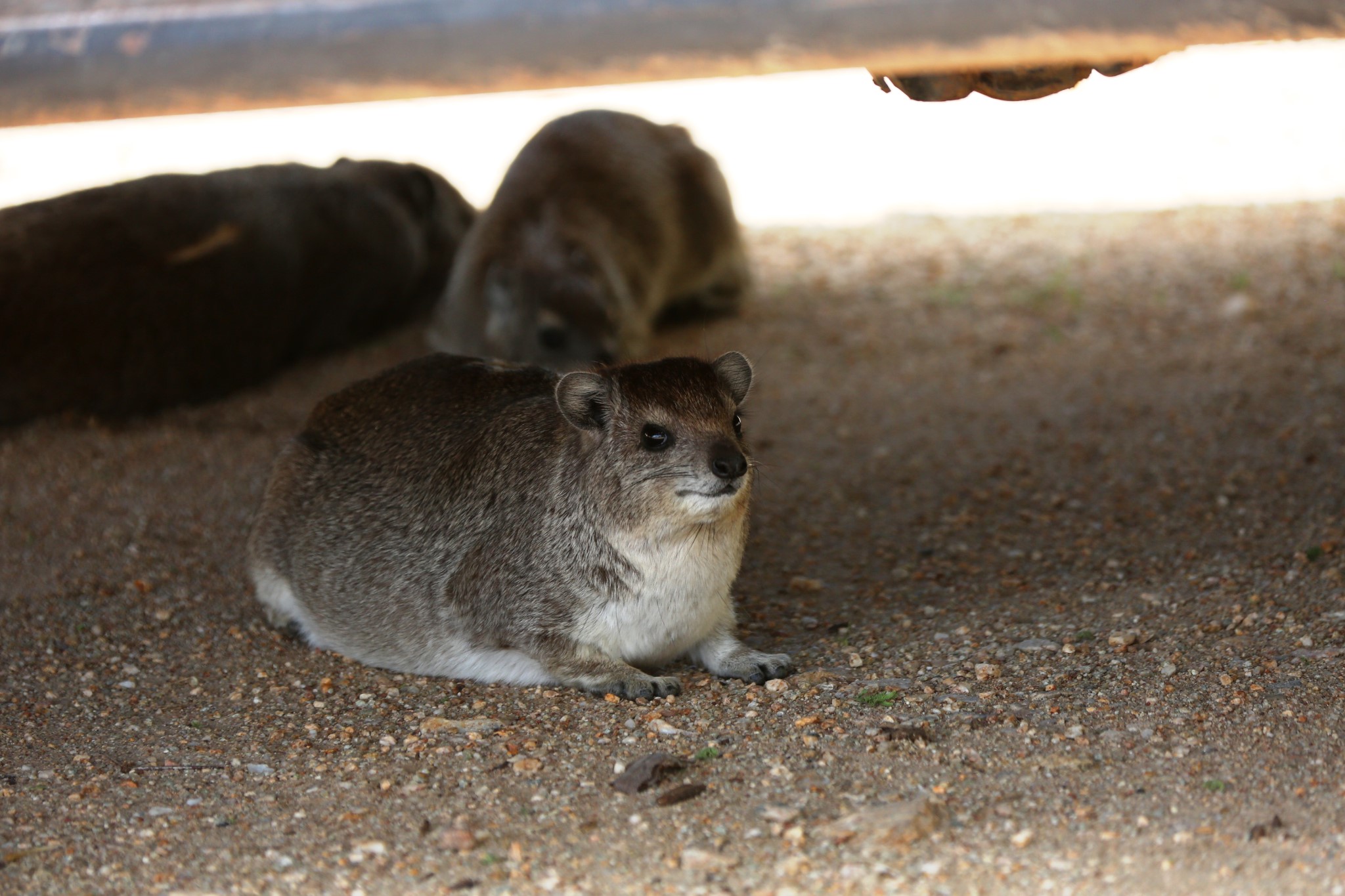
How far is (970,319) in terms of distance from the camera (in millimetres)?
8898

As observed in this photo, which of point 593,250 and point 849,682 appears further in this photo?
point 593,250

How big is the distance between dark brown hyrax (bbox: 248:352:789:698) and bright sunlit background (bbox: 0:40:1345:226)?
6579mm

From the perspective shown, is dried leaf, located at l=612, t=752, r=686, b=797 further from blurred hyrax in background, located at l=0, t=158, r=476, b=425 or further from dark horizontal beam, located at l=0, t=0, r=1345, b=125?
blurred hyrax in background, located at l=0, t=158, r=476, b=425

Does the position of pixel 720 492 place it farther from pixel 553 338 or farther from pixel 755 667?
pixel 553 338

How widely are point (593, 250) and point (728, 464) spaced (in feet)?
15.4

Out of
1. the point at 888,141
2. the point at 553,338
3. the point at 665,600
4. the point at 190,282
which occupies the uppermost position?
the point at 888,141

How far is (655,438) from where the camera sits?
438 cm

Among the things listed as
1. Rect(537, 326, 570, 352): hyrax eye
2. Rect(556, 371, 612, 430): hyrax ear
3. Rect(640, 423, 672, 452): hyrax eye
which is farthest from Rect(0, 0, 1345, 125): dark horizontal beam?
Rect(537, 326, 570, 352): hyrax eye

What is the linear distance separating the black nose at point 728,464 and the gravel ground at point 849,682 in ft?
2.37

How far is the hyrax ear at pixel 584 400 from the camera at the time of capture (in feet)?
14.6

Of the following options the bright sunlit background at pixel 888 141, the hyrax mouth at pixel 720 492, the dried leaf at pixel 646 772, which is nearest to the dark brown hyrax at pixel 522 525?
the hyrax mouth at pixel 720 492

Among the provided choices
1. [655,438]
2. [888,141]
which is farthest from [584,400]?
[888,141]

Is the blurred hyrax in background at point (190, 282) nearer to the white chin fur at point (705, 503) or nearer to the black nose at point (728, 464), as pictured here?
the white chin fur at point (705, 503)

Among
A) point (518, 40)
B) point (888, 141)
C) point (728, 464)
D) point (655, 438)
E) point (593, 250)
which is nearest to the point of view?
point (518, 40)
